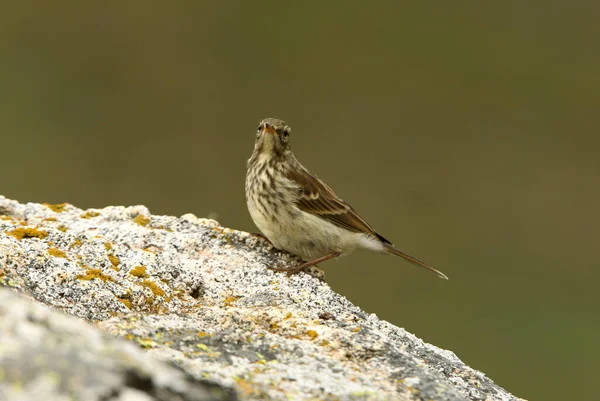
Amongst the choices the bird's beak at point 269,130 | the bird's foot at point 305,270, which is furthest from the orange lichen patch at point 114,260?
the bird's beak at point 269,130

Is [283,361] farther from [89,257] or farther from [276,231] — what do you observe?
[276,231]

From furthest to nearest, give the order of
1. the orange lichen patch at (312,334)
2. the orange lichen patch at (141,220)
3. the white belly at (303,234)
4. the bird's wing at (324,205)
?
the bird's wing at (324,205), the white belly at (303,234), the orange lichen patch at (141,220), the orange lichen patch at (312,334)

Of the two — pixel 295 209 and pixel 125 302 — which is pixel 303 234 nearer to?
pixel 295 209

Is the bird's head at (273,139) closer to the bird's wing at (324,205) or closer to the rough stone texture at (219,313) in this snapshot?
the bird's wing at (324,205)

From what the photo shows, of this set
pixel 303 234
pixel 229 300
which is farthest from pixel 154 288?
pixel 303 234

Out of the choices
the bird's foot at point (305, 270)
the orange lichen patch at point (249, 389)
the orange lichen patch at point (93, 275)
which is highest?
the bird's foot at point (305, 270)

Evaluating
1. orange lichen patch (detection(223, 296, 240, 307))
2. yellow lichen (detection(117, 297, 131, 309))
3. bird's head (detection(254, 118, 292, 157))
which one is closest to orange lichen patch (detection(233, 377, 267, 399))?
yellow lichen (detection(117, 297, 131, 309))

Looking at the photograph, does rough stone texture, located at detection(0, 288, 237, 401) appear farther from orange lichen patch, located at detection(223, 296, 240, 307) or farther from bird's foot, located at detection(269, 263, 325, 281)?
bird's foot, located at detection(269, 263, 325, 281)
